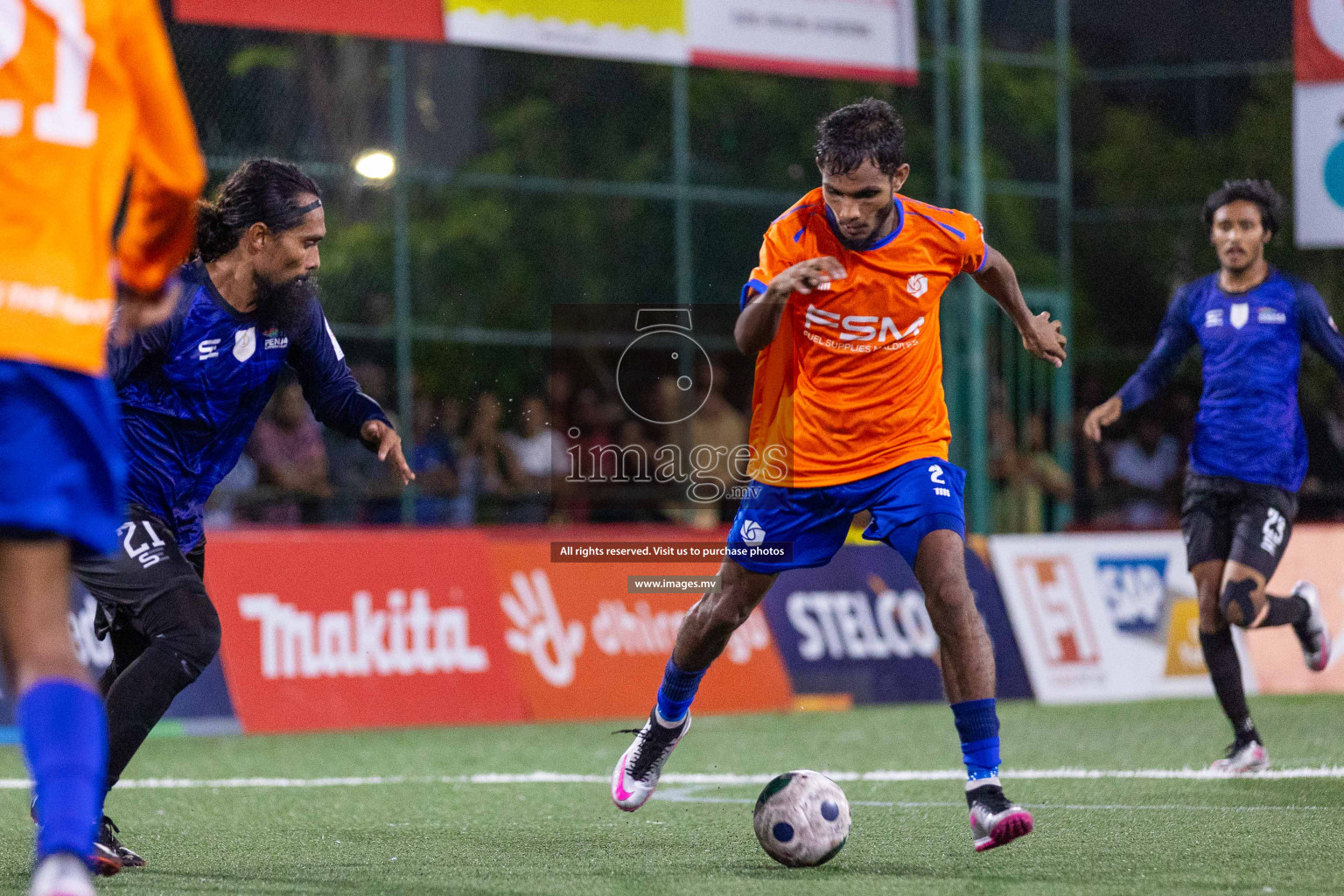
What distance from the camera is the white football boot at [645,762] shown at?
6137mm

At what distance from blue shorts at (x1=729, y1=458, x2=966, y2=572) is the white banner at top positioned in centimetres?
812

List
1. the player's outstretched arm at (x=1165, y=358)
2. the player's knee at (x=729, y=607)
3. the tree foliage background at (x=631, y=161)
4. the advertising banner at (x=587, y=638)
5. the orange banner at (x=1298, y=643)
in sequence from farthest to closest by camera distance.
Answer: the tree foliage background at (x=631, y=161) < the orange banner at (x=1298, y=643) < the advertising banner at (x=587, y=638) < the player's outstretched arm at (x=1165, y=358) < the player's knee at (x=729, y=607)

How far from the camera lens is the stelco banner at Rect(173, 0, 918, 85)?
497 inches

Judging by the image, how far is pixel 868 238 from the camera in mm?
5805

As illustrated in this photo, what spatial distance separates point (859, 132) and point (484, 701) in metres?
6.07

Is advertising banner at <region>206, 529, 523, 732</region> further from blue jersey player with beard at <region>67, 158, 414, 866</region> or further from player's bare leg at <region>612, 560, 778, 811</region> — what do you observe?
blue jersey player with beard at <region>67, 158, 414, 866</region>

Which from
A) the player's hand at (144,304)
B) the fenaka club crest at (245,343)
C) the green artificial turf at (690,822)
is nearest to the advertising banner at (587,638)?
the green artificial turf at (690,822)

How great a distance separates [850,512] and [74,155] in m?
3.09

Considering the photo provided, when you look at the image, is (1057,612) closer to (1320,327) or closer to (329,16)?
(1320,327)

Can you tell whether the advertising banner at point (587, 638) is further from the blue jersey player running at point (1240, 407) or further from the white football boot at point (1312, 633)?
the white football boot at point (1312, 633)

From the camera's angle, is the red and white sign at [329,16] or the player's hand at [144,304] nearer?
the player's hand at [144,304]

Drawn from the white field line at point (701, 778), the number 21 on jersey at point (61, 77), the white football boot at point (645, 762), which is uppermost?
the number 21 on jersey at point (61, 77)

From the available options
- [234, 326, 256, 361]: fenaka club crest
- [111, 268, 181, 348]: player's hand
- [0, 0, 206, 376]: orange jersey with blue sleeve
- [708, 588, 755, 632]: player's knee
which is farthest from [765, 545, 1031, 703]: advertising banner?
[0, 0, 206, 376]: orange jersey with blue sleeve

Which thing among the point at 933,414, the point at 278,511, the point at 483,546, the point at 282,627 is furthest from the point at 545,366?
the point at 933,414
